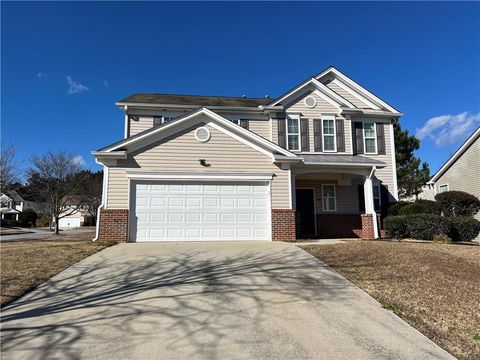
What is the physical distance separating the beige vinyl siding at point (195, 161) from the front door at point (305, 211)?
3997mm

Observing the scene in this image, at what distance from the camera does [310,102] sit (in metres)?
17.7

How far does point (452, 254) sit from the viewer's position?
9078 mm

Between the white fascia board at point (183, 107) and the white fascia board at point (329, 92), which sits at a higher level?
the white fascia board at point (329, 92)

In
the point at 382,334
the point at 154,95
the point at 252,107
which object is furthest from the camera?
the point at 154,95

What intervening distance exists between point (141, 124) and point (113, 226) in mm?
6656

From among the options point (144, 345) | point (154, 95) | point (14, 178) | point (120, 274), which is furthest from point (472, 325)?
point (14, 178)

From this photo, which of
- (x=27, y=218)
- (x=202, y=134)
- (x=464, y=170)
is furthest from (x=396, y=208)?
(x=27, y=218)

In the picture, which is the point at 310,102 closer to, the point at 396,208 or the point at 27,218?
the point at 396,208

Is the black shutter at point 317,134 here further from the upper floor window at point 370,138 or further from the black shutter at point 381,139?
the black shutter at point 381,139

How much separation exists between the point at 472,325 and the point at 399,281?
1.92 metres

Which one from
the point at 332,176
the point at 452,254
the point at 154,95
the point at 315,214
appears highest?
the point at 154,95

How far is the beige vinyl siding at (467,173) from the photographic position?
19.8 metres

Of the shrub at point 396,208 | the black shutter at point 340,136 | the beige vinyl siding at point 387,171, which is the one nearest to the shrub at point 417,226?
the shrub at point 396,208

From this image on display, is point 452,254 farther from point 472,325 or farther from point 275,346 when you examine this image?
point 275,346
